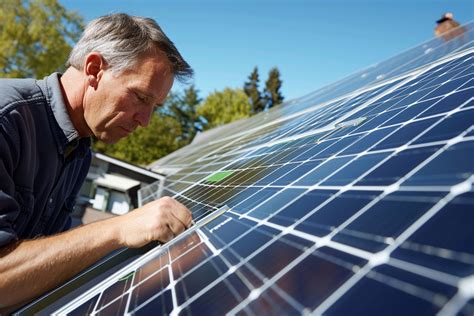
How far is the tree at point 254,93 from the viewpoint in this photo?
222ft

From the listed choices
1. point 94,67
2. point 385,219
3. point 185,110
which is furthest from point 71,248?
point 185,110

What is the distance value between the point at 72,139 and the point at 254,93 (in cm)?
6705

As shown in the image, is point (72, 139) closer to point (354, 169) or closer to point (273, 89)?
point (354, 169)

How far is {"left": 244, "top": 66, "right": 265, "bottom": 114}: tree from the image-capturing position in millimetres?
67812

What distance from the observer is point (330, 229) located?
4.07 feet

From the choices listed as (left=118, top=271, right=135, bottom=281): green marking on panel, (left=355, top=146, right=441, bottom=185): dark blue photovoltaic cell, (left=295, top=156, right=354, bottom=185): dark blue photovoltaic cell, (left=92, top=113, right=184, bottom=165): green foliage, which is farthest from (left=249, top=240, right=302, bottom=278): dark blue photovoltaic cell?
(left=92, top=113, right=184, bottom=165): green foliage

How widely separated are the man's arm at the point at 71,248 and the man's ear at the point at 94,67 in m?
1.26

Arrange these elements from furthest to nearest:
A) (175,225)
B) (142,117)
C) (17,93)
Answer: (142,117)
(17,93)
(175,225)

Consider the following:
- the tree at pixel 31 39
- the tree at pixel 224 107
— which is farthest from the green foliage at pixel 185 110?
the tree at pixel 31 39

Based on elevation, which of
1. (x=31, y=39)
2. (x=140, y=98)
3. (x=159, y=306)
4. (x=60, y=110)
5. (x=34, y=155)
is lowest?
(x=159, y=306)

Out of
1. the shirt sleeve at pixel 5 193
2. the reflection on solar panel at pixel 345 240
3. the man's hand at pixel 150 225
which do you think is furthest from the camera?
the man's hand at pixel 150 225

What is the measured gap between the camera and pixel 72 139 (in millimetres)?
2789

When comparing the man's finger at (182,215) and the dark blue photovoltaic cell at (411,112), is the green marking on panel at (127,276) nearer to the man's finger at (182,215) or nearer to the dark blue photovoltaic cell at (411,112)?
the man's finger at (182,215)

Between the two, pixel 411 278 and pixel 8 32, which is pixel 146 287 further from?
pixel 8 32
